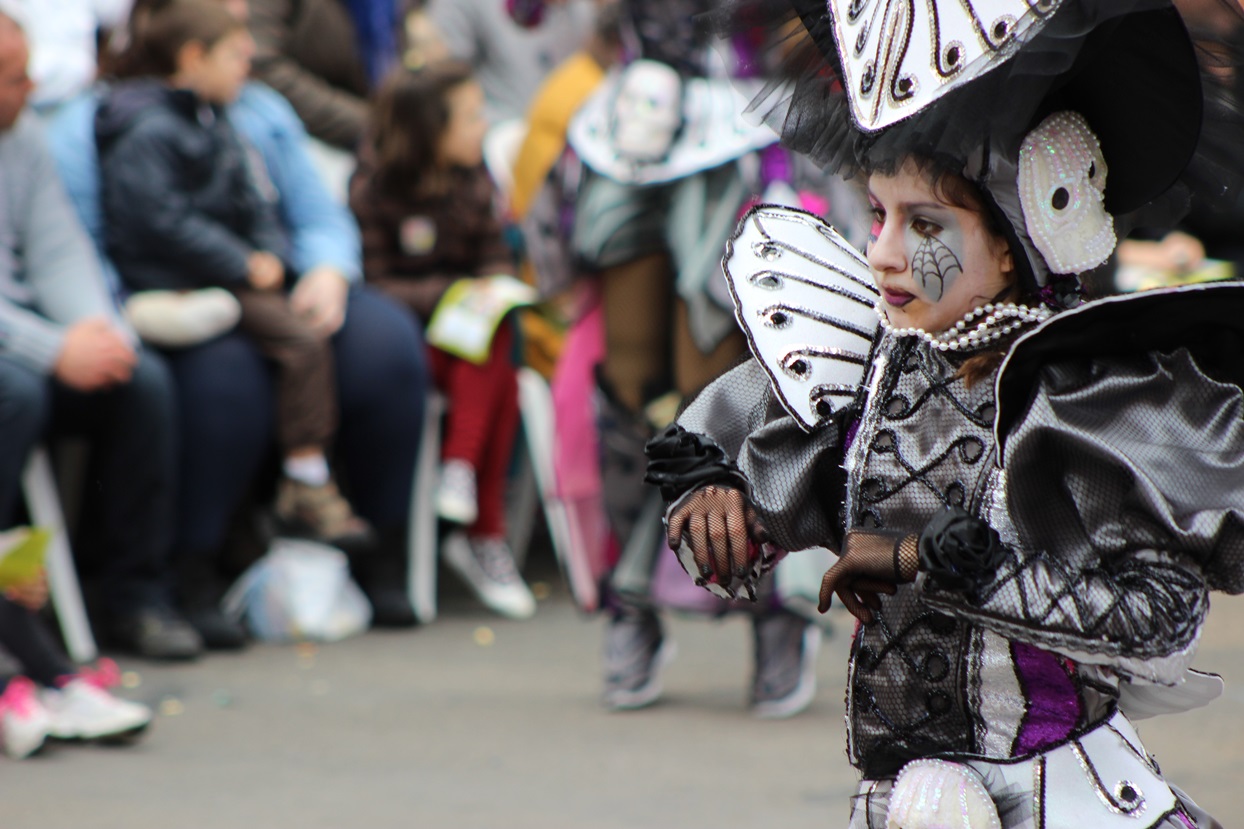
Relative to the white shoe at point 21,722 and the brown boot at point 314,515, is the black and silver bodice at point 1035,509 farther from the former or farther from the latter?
the brown boot at point 314,515

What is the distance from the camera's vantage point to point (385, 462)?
5551 mm

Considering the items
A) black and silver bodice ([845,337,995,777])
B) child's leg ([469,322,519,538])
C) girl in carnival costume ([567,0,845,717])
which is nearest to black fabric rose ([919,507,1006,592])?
black and silver bodice ([845,337,995,777])

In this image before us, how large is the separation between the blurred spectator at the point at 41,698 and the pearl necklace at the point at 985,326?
2.76 m

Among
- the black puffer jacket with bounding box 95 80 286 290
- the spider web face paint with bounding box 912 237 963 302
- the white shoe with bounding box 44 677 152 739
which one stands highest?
the spider web face paint with bounding box 912 237 963 302

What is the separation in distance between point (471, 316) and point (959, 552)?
4152 millimetres

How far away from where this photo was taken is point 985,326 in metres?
1.81

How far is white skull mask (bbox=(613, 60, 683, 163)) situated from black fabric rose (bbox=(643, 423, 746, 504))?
7.86 ft

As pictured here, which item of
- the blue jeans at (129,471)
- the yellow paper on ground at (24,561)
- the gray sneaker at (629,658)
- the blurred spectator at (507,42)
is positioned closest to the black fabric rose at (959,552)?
the yellow paper on ground at (24,561)

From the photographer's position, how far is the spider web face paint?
5.95 feet

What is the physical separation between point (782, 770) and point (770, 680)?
18.8 inches

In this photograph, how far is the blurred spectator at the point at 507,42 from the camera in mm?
6777

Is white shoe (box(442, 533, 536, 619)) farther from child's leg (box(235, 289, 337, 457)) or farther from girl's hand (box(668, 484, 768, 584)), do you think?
girl's hand (box(668, 484, 768, 584))

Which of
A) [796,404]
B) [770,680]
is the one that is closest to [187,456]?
[770,680]

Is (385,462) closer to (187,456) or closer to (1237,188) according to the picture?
(187,456)
